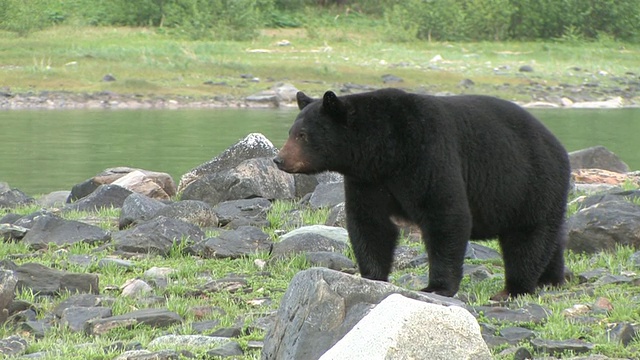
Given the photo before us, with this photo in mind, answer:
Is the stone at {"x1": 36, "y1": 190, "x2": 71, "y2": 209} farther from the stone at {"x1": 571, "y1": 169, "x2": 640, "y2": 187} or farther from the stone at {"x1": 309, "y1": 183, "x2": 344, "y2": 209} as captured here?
the stone at {"x1": 571, "y1": 169, "x2": 640, "y2": 187}

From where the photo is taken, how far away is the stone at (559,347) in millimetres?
5816

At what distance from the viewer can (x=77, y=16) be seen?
48.2 metres

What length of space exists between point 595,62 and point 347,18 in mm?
13548

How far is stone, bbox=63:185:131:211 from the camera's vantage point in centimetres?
1235

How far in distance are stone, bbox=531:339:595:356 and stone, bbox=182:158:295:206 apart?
6.72 m

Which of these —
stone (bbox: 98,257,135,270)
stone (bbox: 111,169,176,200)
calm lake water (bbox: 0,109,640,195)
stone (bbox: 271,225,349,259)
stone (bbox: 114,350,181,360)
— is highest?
stone (bbox: 114,350,181,360)

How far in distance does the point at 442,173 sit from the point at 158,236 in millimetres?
3011

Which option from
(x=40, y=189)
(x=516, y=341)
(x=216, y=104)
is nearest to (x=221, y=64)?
(x=216, y=104)

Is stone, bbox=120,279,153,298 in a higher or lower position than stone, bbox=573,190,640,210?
lower

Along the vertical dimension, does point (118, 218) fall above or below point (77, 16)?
above

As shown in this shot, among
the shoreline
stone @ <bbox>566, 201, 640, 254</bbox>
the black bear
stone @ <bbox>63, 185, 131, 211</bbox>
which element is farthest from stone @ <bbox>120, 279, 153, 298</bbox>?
the shoreline

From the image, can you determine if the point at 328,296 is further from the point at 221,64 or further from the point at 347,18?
the point at 347,18

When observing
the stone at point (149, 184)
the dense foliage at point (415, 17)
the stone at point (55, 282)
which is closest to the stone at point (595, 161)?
the stone at point (149, 184)

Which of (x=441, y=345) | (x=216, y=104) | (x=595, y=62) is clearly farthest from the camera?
(x=595, y=62)
